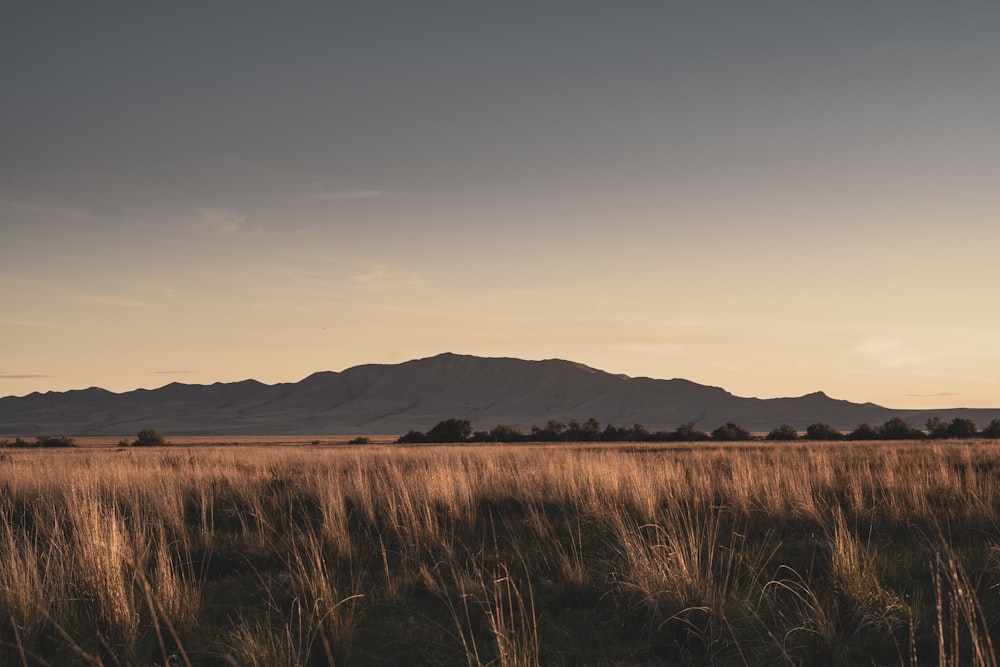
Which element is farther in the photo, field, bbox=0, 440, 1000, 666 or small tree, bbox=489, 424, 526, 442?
small tree, bbox=489, 424, 526, 442

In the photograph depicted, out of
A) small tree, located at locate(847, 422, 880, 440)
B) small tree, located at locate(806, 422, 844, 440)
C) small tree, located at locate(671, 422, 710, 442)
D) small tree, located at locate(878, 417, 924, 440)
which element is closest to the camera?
small tree, located at locate(847, 422, 880, 440)

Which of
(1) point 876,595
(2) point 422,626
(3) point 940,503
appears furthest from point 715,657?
(3) point 940,503

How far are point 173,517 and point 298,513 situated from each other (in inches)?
76.3

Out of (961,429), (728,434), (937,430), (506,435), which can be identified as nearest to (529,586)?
(728,434)

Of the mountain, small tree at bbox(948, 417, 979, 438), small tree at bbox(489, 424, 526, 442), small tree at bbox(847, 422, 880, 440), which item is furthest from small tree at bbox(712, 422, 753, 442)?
the mountain

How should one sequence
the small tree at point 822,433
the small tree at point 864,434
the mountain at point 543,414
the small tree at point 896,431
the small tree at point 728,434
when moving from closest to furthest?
1. the small tree at point 864,434
2. the small tree at point 896,431
3. the small tree at point 728,434
4. the small tree at point 822,433
5. the mountain at point 543,414

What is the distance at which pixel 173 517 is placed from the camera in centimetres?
952

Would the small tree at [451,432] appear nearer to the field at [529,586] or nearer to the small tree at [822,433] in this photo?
the small tree at [822,433]

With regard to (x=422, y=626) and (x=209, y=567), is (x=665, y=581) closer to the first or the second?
(x=422, y=626)

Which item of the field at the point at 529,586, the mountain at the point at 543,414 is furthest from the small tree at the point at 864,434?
the mountain at the point at 543,414

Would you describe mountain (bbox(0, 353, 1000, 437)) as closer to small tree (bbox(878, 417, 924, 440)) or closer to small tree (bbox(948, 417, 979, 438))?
small tree (bbox(878, 417, 924, 440))

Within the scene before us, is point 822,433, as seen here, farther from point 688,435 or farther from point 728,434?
point 688,435

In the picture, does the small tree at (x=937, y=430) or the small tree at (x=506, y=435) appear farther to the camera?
the small tree at (x=506, y=435)

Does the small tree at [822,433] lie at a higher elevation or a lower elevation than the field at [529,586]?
higher
